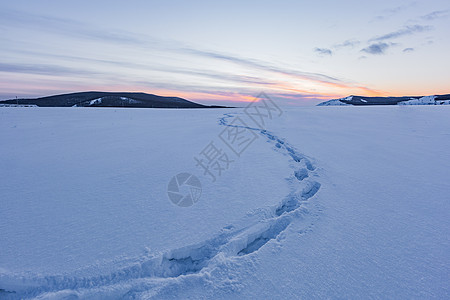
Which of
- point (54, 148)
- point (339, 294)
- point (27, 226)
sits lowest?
point (339, 294)

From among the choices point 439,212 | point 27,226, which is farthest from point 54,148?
point 439,212

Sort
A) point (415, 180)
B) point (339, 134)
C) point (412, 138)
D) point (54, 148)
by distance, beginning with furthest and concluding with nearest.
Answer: point (339, 134) → point (412, 138) → point (54, 148) → point (415, 180)

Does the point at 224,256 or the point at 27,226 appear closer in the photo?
the point at 224,256

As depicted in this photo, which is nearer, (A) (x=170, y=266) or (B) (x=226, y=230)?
(A) (x=170, y=266)

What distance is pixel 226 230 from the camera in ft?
7.00

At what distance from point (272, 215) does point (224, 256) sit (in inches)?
30.9

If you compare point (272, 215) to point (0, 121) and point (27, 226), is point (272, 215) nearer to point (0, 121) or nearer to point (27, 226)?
point (27, 226)

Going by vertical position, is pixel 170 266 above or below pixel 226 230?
below

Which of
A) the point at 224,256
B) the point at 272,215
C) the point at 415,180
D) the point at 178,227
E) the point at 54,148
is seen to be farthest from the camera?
the point at 54,148

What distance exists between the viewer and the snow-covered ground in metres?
1.57

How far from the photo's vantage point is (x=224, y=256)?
185 centimetres

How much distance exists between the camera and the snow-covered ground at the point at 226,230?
157cm

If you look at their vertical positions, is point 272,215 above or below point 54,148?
below

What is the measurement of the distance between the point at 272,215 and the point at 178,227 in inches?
37.9
